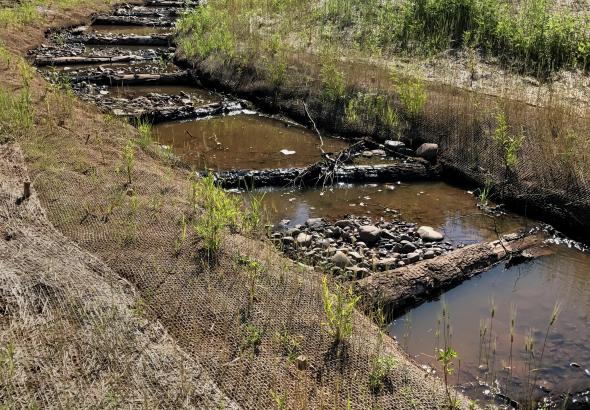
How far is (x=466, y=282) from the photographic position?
6.11 metres

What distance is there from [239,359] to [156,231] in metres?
1.93

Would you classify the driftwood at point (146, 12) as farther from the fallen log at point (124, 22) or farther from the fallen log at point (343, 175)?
the fallen log at point (343, 175)

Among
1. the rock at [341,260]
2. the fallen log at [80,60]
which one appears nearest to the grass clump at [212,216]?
the rock at [341,260]

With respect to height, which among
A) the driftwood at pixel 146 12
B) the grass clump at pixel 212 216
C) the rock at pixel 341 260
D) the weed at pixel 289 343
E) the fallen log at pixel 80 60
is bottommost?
the rock at pixel 341 260

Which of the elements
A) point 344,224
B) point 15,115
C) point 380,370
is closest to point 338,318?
point 380,370

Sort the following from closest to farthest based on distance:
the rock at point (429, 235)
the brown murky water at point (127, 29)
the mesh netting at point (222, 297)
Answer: the mesh netting at point (222, 297) → the rock at point (429, 235) → the brown murky water at point (127, 29)

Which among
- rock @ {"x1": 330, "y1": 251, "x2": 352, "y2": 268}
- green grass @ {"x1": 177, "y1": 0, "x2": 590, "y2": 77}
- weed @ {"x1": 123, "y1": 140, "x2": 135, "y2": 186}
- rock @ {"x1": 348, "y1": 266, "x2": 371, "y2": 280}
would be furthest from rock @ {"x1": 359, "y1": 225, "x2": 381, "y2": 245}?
green grass @ {"x1": 177, "y1": 0, "x2": 590, "y2": 77}

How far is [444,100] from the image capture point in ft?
30.2

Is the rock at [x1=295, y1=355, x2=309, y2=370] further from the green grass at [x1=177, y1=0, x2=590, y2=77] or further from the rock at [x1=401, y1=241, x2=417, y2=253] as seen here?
the green grass at [x1=177, y1=0, x2=590, y2=77]

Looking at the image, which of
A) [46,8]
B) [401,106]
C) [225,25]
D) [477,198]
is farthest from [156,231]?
[46,8]

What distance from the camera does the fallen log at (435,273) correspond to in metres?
5.49

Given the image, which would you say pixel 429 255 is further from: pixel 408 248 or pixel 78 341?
pixel 78 341

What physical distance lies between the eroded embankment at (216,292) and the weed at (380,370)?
1.2 inches

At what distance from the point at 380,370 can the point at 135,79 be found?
9.75 m
